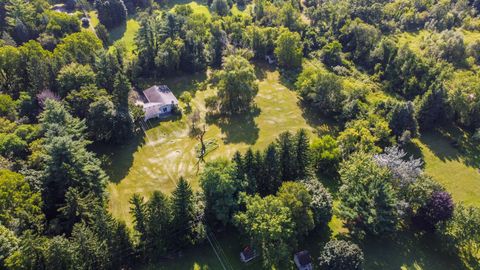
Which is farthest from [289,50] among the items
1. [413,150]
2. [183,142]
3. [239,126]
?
[413,150]

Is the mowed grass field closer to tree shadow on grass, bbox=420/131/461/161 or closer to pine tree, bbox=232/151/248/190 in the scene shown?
pine tree, bbox=232/151/248/190

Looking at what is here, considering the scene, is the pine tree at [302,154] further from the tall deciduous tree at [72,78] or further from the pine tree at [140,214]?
the tall deciduous tree at [72,78]

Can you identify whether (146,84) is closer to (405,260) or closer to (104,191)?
(104,191)

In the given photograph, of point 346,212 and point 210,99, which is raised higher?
point 346,212

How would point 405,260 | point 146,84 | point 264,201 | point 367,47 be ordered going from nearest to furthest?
point 264,201
point 405,260
point 146,84
point 367,47

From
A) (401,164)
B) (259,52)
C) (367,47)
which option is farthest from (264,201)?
(367,47)

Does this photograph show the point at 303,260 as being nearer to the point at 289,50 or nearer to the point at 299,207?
the point at 299,207

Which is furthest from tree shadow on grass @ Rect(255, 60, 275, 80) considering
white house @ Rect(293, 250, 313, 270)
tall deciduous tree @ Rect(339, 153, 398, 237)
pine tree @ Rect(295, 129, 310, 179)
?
white house @ Rect(293, 250, 313, 270)
